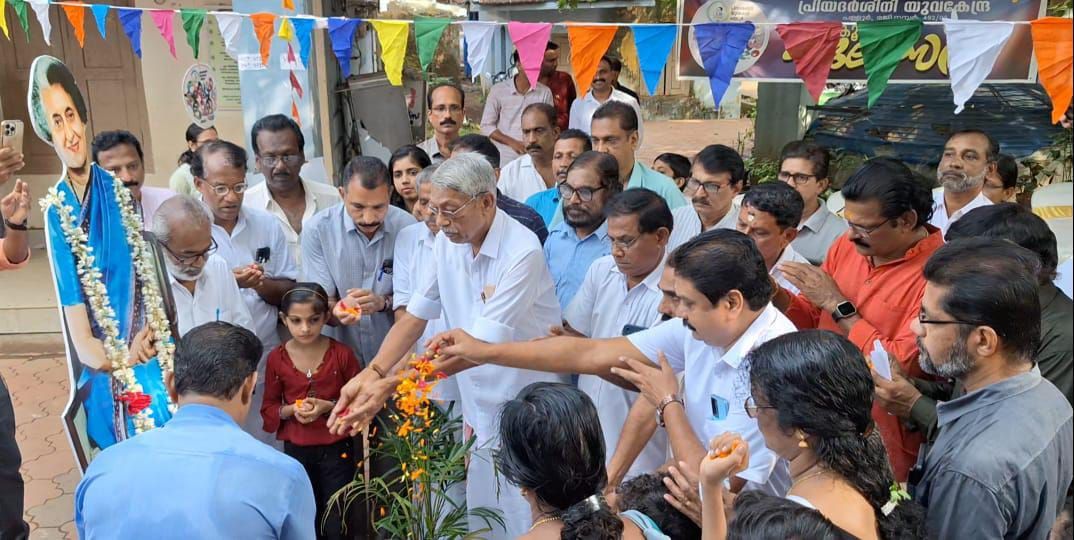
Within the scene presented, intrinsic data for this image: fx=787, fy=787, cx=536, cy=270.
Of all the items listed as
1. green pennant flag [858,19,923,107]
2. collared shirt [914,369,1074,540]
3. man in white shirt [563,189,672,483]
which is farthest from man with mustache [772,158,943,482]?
green pennant flag [858,19,923,107]

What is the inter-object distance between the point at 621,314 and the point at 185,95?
536 cm

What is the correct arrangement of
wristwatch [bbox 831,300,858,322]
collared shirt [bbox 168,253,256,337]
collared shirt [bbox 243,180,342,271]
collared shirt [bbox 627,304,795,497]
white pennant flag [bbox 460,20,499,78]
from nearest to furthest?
collared shirt [bbox 627,304,795,497] < wristwatch [bbox 831,300,858,322] < collared shirt [bbox 168,253,256,337] < collared shirt [bbox 243,180,342,271] < white pennant flag [bbox 460,20,499,78]

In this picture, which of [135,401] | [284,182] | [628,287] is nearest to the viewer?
[135,401]

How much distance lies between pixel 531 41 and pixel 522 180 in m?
0.92

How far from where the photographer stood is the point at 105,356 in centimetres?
318

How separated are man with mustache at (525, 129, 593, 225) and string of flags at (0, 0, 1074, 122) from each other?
416 mm

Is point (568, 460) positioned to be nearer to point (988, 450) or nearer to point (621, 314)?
point (988, 450)

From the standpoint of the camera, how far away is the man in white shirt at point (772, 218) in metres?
3.38

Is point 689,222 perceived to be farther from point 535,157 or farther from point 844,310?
point 535,157

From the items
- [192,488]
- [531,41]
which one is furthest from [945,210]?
[192,488]

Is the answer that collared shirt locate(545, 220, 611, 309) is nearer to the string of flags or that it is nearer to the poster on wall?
the string of flags

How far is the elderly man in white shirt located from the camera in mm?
2340

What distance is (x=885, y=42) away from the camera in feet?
14.6

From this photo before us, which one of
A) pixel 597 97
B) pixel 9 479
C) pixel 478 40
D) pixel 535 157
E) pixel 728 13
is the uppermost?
pixel 728 13
